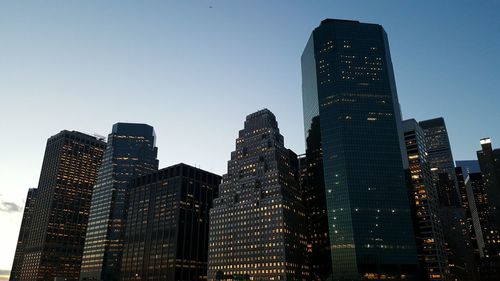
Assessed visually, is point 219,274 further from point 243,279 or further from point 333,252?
point 333,252

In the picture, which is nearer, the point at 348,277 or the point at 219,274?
the point at 219,274

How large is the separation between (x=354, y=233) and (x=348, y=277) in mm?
20393

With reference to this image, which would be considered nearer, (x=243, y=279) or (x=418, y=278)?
(x=243, y=279)

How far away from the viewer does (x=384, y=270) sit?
630ft

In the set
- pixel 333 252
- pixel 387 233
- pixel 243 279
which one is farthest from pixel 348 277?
pixel 243 279

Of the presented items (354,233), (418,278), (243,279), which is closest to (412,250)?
(418,278)

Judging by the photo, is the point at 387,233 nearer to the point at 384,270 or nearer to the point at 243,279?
the point at 384,270

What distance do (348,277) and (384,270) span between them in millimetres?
16879

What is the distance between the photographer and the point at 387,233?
199 meters

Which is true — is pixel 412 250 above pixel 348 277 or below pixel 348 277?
above

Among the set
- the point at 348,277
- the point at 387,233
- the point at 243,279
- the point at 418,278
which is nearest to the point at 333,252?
the point at 348,277

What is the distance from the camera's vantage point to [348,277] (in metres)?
193

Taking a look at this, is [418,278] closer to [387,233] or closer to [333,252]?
[387,233]

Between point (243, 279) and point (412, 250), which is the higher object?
point (412, 250)
